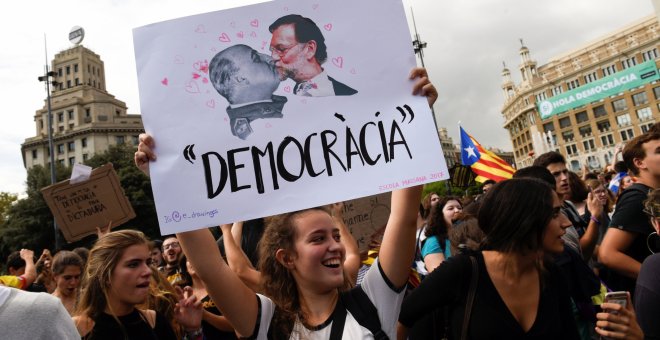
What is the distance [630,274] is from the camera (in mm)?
2961

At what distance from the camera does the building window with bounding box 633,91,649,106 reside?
255 feet

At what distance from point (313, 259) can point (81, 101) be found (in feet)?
264

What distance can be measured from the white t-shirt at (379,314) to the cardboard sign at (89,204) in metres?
3.62

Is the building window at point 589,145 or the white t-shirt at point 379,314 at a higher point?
the building window at point 589,145

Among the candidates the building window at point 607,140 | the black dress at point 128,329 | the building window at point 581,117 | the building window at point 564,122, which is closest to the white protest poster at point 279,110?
the black dress at point 128,329

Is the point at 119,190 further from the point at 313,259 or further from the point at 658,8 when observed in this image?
the point at 658,8

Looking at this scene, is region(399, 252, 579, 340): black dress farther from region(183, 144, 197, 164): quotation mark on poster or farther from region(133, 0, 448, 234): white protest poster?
region(183, 144, 197, 164): quotation mark on poster

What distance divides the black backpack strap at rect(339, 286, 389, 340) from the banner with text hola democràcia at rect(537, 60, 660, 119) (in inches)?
592

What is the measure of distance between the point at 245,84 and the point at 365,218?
106 inches

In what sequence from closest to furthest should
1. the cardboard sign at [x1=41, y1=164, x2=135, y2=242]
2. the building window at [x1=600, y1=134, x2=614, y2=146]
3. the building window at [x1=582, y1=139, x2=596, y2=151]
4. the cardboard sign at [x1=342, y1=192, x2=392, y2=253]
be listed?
the cardboard sign at [x1=342, y1=192, x2=392, y2=253], the cardboard sign at [x1=41, y1=164, x2=135, y2=242], the building window at [x1=600, y1=134, x2=614, y2=146], the building window at [x1=582, y1=139, x2=596, y2=151]

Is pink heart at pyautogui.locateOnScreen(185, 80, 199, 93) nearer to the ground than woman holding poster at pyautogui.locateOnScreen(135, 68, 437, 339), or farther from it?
farther from it

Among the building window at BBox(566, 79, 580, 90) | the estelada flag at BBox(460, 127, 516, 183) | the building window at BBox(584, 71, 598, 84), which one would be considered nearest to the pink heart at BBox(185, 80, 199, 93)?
the estelada flag at BBox(460, 127, 516, 183)

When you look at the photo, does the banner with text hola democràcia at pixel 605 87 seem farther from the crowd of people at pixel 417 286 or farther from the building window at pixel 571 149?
the building window at pixel 571 149

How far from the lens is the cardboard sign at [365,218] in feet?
15.3
